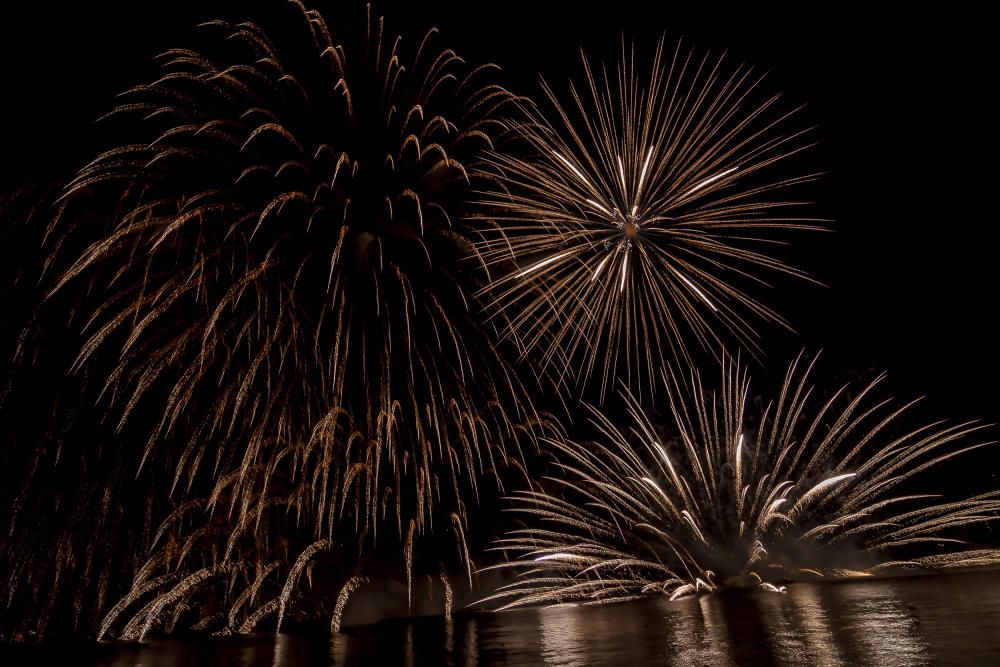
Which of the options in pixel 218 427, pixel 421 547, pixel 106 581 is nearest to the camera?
pixel 218 427

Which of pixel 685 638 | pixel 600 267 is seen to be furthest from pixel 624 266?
pixel 685 638

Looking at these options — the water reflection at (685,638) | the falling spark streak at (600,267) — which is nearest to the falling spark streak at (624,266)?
the falling spark streak at (600,267)

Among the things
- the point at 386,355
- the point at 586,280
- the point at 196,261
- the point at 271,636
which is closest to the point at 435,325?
the point at 386,355

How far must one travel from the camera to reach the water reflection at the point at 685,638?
945 cm

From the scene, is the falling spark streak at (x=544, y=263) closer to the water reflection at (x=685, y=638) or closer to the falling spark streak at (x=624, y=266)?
the falling spark streak at (x=624, y=266)

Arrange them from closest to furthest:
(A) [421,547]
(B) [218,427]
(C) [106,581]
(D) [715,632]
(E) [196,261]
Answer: (D) [715,632] < (E) [196,261] < (B) [218,427] < (C) [106,581] < (A) [421,547]

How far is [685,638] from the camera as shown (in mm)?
11820

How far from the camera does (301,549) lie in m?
18.7

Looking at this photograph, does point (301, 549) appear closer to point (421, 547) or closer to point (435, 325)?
point (421, 547)

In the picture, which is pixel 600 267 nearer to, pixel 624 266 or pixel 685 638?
pixel 624 266

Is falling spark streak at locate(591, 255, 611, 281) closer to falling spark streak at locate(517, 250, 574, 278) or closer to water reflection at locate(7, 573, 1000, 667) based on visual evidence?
falling spark streak at locate(517, 250, 574, 278)

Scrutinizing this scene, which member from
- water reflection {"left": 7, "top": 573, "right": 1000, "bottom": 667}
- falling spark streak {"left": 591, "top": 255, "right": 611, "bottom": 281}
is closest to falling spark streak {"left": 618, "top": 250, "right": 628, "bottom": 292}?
falling spark streak {"left": 591, "top": 255, "right": 611, "bottom": 281}

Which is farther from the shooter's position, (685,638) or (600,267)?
(600,267)

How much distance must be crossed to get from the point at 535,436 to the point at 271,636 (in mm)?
8629
